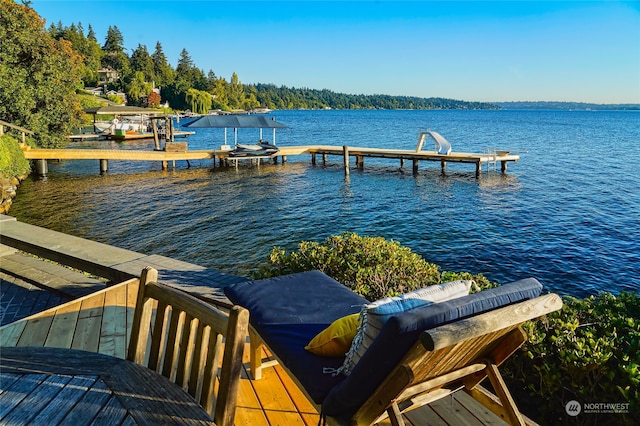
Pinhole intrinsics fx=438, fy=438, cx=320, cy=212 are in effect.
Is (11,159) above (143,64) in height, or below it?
below

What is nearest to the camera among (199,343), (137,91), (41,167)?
(199,343)

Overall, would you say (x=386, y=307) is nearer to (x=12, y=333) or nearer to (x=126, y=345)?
(x=126, y=345)

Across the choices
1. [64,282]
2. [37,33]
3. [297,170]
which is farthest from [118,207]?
[37,33]

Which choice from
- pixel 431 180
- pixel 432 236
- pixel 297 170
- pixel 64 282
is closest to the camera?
pixel 64 282

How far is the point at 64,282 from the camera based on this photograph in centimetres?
609

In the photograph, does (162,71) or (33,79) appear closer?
(33,79)

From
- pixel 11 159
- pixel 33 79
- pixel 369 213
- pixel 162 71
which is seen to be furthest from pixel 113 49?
pixel 369 213

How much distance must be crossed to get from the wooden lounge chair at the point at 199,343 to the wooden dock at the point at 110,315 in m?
1.02

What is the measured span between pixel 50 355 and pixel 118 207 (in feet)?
48.5

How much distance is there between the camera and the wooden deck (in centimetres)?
289

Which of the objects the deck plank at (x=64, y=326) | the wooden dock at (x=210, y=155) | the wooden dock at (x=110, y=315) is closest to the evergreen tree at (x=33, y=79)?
the wooden dock at (x=210, y=155)

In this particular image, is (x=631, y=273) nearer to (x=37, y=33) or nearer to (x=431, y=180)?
(x=431, y=180)

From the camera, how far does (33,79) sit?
23.0m

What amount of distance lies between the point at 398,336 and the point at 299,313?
1.51 m
